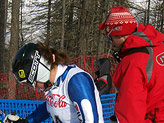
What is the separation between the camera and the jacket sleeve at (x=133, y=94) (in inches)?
60.6

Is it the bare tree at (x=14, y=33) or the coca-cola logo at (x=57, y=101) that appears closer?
the coca-cola logo at (x=57, y=101)

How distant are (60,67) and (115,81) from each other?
58 centimetres

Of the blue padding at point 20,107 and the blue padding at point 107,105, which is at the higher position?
the blue padding at point 20,107

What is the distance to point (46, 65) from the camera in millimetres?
1984

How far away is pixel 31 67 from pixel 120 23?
0.83 metres

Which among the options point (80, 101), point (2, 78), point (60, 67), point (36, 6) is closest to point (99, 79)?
point (60, 67)

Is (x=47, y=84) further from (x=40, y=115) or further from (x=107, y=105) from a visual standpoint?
(x=107, y=105)

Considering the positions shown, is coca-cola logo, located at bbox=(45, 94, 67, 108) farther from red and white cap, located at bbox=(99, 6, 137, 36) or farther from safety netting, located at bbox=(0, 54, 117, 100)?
safety netting, located at bbox=(0, 54, 117, 100)

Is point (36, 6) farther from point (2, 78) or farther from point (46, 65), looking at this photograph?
point (46, 65)

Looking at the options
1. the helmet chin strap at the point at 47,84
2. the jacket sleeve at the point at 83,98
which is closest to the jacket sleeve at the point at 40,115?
the helmet chin strap at the point at 47,84

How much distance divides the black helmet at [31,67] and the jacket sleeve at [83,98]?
0.27 m

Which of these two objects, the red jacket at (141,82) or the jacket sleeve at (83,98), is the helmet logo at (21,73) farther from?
the red jacket at (141,82)

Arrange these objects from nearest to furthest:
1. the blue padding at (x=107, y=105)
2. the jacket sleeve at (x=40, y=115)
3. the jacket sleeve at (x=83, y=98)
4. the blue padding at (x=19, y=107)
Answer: the jacket sleeve at (x=83, y=98), the jacket sleeve at (x=40, y=115), the blue padding at (x=19, y=107), the blue padding at (x=107, y=105)

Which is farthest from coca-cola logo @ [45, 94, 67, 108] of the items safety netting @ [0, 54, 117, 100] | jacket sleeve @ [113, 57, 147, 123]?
safety netting @ [0, 54, 117, 100]
